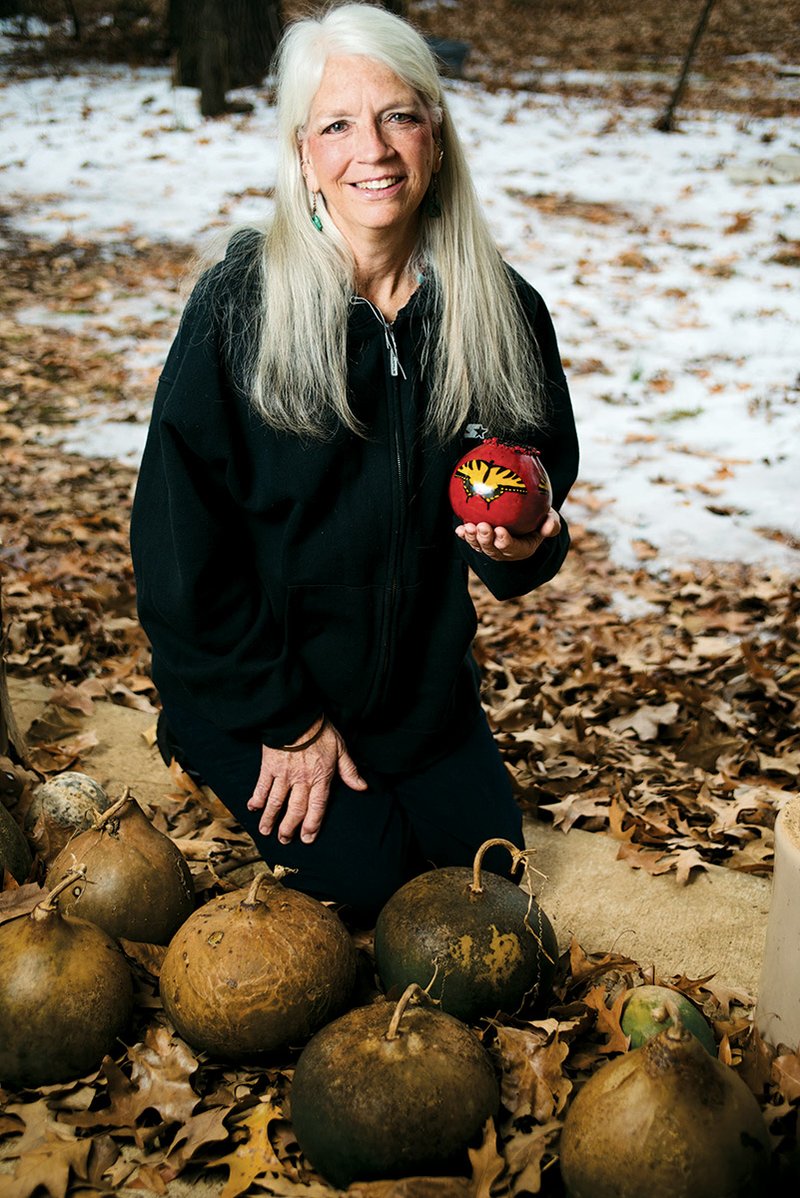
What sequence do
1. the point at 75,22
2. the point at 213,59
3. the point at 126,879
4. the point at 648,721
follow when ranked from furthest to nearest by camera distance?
1. the point at 75,22
2. the point at 213,59
3. the point at 648,721
4. the point at 126,879

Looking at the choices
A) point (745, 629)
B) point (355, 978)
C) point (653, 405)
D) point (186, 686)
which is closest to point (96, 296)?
point (653, 405)

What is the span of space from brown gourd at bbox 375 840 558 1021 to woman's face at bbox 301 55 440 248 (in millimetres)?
1714

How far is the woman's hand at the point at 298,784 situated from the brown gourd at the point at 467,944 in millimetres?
649

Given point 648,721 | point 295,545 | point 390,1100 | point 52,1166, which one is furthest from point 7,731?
point 648,721

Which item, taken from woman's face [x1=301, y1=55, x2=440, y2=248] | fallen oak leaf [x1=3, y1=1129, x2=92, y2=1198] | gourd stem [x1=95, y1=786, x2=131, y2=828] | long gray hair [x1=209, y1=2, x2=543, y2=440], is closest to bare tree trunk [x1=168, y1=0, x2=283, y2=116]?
long gray hair [x1=209, y1=2, x2=543, y2=440]

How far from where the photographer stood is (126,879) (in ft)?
8.78

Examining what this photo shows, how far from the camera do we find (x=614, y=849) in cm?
368

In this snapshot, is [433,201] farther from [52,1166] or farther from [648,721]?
[52,1166]

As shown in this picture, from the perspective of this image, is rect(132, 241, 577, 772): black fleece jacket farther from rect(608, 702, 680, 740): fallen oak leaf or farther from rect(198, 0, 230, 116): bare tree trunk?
rect(198, 0, 230, 116): bare tree trunk

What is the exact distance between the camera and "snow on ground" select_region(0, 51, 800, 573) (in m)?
6.93

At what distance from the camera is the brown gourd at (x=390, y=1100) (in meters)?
2.05

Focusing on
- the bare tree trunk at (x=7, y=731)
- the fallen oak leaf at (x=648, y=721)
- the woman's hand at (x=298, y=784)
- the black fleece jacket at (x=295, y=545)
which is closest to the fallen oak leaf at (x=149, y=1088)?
the woman's hand at (x=298, y=784)

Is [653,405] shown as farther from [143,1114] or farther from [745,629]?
[143,1114]

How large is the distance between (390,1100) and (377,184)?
2218mm
